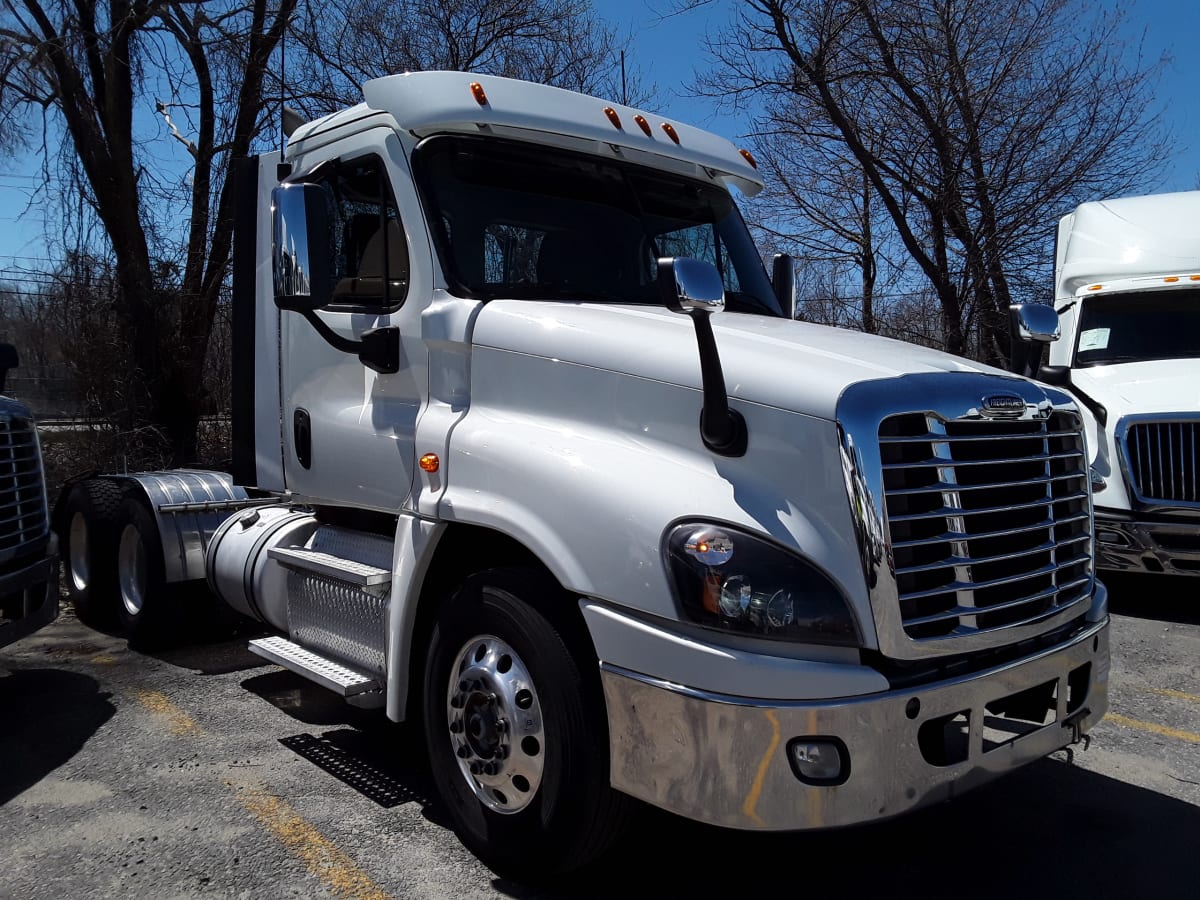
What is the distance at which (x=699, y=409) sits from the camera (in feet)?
10.00

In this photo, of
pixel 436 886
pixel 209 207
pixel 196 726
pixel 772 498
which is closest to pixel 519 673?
pixel 436 886

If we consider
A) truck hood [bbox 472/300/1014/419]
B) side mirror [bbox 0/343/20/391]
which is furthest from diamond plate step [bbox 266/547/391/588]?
side mirror [bbox 0/343/20/391]

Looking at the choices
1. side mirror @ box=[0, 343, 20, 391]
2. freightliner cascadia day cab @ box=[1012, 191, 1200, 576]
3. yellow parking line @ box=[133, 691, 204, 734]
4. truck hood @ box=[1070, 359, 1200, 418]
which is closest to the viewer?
yellow parking line @ box=[133, 691, 204, 734]

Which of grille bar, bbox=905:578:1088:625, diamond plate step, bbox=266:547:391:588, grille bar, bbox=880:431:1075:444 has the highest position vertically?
grille bar, bbox=880:431:1075:444

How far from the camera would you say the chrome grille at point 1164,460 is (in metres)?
7.16

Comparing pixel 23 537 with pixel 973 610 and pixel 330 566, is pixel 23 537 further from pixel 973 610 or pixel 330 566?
pixel 973 610

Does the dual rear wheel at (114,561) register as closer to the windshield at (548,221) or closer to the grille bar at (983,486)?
the windshield at (548,221)

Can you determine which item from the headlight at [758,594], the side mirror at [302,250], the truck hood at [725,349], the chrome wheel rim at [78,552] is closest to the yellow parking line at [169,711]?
the chrome wheel rim at [78,552]

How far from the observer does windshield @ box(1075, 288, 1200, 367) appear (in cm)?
831

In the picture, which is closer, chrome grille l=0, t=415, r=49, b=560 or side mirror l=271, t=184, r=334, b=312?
side mirror l=271, t=184, r=334, b=312

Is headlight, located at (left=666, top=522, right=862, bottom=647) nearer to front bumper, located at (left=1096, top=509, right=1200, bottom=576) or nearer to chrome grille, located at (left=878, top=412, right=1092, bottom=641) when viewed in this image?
chrome grille, located at (left=878, top=412, right=1092, bottom=641)

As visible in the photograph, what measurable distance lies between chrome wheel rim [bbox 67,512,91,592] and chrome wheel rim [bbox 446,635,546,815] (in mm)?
4644

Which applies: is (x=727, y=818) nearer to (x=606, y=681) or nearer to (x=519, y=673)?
(x=606, y=681)

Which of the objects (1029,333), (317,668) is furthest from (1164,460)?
(317,668)
